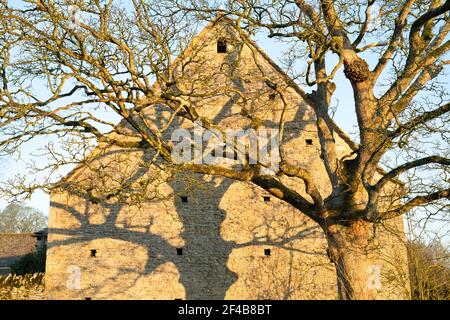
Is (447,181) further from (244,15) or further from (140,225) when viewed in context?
(140,225)

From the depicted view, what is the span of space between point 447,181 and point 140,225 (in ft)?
27.6

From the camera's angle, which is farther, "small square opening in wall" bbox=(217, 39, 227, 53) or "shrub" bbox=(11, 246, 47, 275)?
"shrub" bbox=(11, 246, 47, 275)

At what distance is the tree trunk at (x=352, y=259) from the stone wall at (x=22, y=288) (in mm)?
8574

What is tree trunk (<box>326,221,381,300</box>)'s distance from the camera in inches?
319

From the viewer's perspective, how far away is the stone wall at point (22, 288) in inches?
500

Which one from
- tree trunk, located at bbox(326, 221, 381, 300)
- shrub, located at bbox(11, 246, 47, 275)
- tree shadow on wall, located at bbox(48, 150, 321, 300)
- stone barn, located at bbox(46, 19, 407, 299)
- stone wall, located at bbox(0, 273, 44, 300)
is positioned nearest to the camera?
tree trunk, located at bbox(326, 221, 381, 300)

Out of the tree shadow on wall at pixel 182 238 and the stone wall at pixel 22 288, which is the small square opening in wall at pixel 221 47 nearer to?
the tree shadow on wall at pixel 182 238

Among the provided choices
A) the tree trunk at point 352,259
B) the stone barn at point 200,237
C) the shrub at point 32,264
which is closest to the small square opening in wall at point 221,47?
the stone barn at point 200,237

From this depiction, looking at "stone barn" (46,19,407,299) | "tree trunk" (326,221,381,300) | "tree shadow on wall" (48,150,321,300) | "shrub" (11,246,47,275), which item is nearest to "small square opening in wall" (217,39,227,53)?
"stone barn" (46,19,407,299)

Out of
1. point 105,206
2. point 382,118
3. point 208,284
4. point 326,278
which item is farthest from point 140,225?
point 382,118

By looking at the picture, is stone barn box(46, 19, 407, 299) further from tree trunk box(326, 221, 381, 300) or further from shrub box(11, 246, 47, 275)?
tree trunk box(326, 221, 381, 300)

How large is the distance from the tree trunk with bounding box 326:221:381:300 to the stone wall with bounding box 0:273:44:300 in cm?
857

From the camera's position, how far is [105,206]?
13.2m
